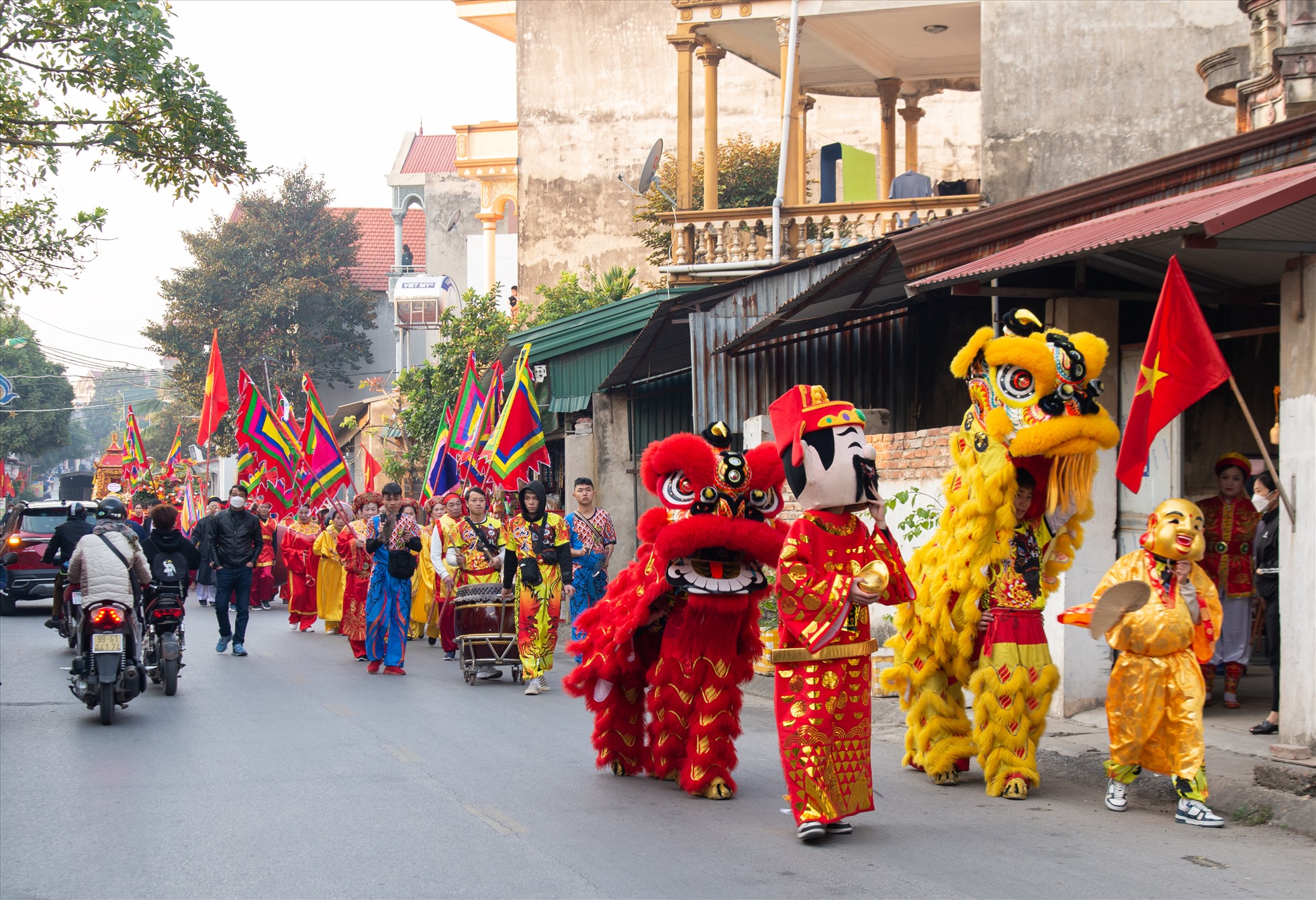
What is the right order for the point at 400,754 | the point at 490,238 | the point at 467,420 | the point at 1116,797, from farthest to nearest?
the point at 490,238
the point at 467,420
the point at 400,754
the point at 1116,797

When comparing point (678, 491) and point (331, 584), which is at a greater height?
point (678, 491)

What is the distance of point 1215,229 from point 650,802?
410 centimetres

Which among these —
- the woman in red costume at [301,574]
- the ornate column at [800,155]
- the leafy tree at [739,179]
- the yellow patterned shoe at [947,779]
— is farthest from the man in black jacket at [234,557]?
the leafy tree at [739,179]

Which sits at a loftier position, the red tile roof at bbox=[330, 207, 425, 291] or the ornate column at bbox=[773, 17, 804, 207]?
the red tile roof at bbox=[330, 207, 425, 291]

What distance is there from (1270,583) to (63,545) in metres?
9.39

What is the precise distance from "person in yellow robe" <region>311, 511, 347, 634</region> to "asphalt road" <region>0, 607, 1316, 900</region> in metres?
7.80

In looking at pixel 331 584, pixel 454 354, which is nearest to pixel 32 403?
pixel 454 354

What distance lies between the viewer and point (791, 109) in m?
17.5

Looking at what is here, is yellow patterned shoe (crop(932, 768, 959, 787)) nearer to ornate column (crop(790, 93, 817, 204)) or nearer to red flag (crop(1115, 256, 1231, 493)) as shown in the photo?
red flag (crop(1115, 256, 1231, 493))

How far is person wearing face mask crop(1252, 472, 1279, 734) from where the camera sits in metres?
8.58

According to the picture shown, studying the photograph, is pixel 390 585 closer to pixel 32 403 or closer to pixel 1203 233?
pixel 1203 233

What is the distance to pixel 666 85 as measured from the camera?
1225 inches

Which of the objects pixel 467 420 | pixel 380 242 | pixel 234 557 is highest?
pixel 380 242

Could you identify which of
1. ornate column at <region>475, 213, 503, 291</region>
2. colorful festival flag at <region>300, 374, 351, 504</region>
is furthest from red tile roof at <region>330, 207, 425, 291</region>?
colorful festival flag at <region>300, 374, 351, 504</region>
